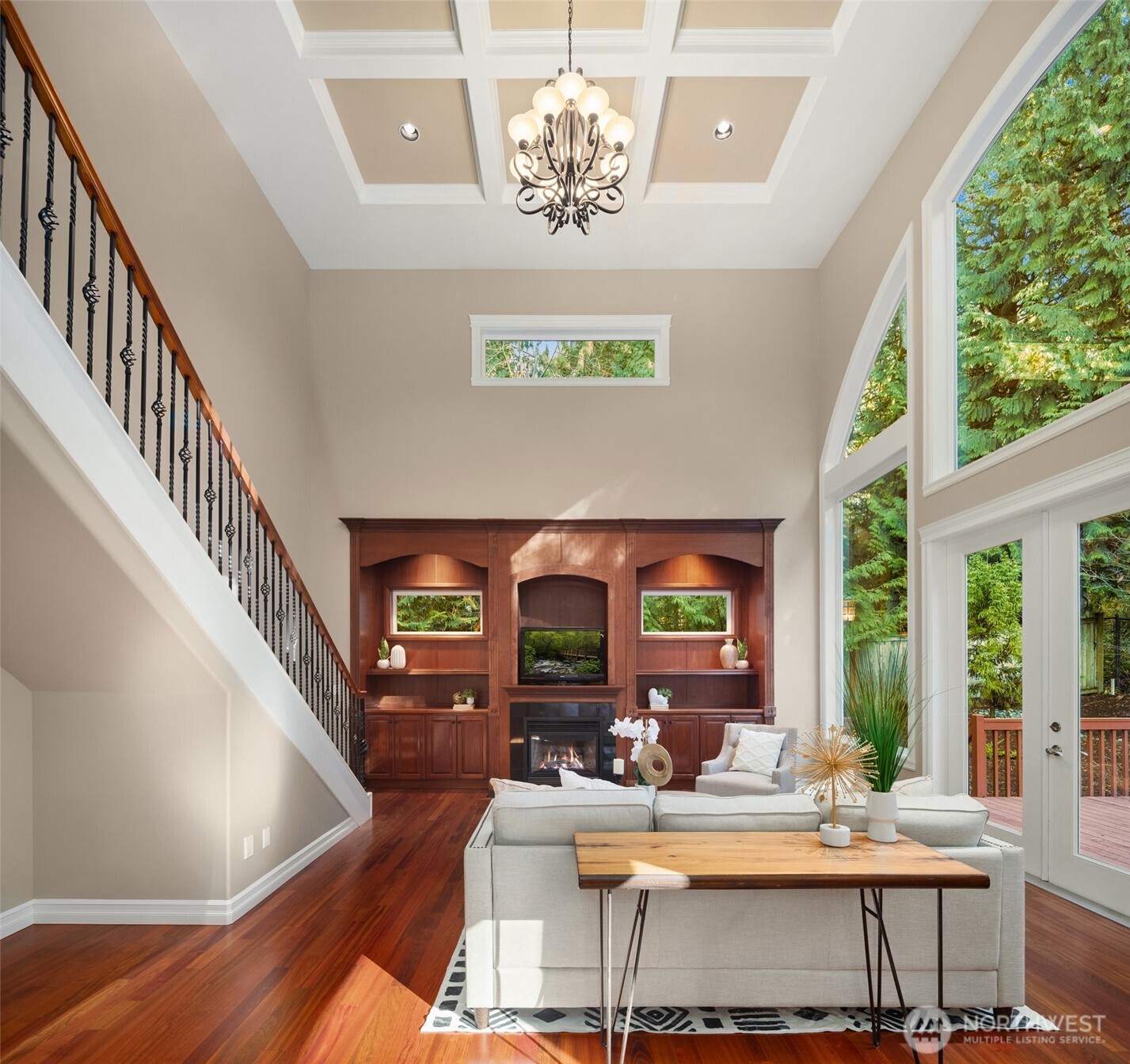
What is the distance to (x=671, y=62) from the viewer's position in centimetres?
579

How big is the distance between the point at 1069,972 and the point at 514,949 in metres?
2.47

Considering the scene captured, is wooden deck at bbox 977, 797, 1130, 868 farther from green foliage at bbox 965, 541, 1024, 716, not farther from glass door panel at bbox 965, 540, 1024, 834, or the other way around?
green foliage at bbox 965, 541, 1024, 716

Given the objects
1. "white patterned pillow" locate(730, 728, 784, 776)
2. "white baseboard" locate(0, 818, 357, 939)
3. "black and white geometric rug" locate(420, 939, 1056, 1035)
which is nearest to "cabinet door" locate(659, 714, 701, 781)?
"white patterned pillow" locate(730, 728, 784, 776)

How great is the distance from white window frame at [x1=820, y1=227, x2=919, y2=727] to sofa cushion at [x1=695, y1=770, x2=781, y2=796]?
1.08 metres

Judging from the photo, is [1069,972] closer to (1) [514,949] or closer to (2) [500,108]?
(1) [514,949]

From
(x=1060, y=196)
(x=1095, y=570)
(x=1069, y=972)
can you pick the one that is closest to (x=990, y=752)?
(x=1095, y=570)

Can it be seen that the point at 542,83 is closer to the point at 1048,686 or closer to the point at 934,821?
the point at 1048,686

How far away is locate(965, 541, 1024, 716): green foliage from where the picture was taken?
5.19 meters

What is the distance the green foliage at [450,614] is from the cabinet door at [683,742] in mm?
2243

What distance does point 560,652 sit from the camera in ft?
27.9

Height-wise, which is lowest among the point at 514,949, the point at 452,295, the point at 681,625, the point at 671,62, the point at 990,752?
the point at 514,949

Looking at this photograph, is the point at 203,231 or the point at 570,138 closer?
the point at 570,138

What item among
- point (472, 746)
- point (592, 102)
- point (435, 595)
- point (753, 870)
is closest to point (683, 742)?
point (472, 746)

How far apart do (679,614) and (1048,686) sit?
4254 mm
